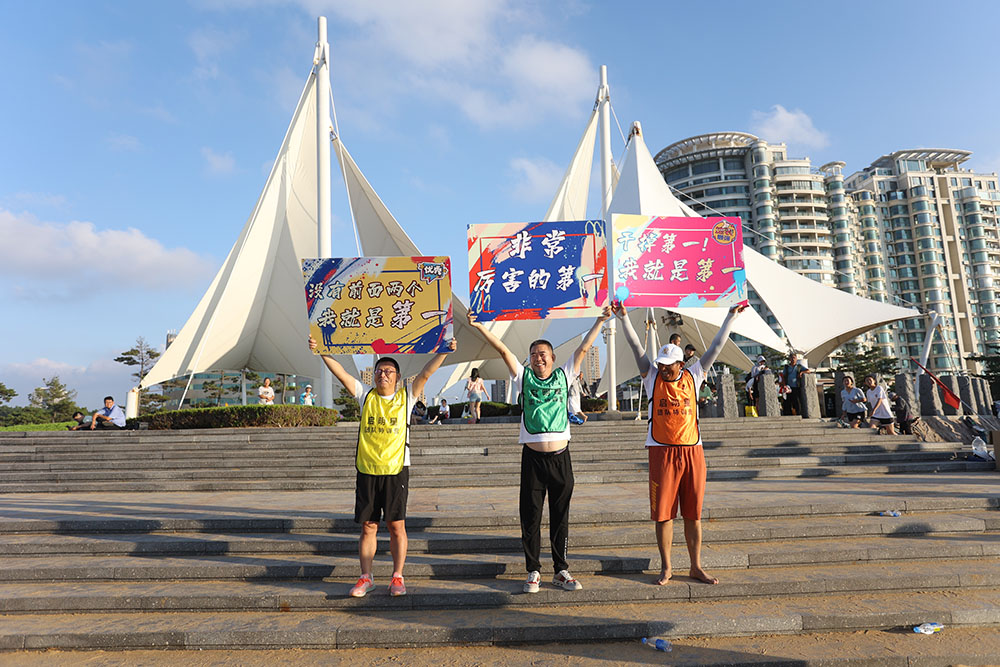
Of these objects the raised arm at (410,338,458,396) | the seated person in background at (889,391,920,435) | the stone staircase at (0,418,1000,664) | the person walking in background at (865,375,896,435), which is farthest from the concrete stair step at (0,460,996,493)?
the raised arm at (410,338,458,396)

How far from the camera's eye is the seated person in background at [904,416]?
38.2ft

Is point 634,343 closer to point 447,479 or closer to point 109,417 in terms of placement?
point 447,479

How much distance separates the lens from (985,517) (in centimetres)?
536

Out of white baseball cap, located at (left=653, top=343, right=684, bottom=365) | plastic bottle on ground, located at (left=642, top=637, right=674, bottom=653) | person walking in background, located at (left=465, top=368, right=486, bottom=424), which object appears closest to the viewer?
plastic bottle on ground, located at (left=642, top=637, right=674, bottom=653)

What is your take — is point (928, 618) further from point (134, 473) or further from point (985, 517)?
point (134, 473)

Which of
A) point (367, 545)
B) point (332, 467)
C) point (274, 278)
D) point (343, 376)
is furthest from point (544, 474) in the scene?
point (274, 278)

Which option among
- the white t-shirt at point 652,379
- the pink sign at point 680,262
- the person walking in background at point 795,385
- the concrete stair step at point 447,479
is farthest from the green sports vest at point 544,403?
the person walking in background at point 795,385

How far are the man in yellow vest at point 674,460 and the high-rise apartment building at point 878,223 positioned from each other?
7541 cm

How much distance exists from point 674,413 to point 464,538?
1.96 metres

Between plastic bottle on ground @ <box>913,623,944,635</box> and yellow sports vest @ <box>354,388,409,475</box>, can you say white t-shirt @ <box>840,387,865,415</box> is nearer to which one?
plastic bottle on ground @ <box>913,623,944,635</box>

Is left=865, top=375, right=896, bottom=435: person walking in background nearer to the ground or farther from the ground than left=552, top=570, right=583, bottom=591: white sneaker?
farther from the ground

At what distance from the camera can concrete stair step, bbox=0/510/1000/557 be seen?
15.7 feet

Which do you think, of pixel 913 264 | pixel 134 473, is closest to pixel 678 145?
pixel 913 264

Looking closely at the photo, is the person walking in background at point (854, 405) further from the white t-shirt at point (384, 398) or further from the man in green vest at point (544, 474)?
the white t-shirt at point (384, 398)
